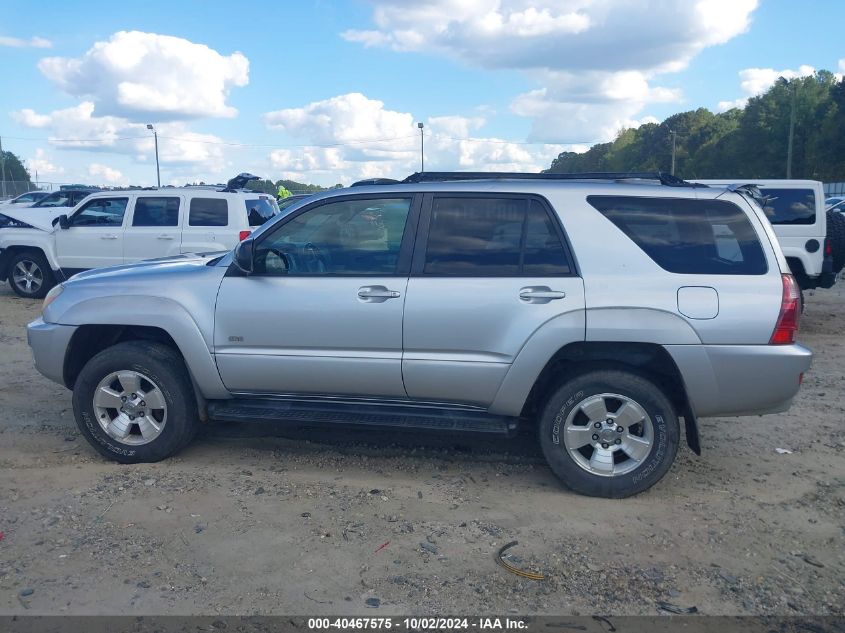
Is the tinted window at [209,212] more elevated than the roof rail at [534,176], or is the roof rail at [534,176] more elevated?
the roof rail at [534,176]

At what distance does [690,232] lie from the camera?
15.0 ft

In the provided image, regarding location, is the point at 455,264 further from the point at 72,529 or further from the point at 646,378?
the point at 72,529

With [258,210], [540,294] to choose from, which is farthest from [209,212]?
[540,294]

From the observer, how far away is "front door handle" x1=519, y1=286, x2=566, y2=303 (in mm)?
4523

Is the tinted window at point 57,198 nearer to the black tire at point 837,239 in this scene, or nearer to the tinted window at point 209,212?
the tinted window at point 209,212

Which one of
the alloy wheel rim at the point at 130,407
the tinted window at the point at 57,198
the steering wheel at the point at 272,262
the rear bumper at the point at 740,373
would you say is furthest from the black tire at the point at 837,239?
the tinted window at the point at 57,198

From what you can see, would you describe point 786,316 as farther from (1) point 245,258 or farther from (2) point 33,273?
(2) point 33,273

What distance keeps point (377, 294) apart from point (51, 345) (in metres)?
2.35

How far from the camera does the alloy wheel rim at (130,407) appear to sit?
506cm

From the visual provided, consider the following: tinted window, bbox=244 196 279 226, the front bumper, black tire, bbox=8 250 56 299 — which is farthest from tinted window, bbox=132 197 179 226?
the front bumper

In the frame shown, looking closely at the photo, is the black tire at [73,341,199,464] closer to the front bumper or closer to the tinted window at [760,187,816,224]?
the front bumper

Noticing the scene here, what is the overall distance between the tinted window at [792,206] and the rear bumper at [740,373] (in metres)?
6.98

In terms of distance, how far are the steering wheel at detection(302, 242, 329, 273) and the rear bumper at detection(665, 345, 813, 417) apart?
218 cm

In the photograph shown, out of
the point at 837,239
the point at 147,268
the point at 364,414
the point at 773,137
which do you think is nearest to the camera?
the point at 364,414
